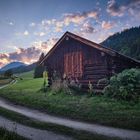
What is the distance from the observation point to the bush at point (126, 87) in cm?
1617

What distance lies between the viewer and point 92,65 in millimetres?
22672

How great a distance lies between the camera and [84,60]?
23.4 metres

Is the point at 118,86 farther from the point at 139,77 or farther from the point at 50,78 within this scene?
the point at 50,78

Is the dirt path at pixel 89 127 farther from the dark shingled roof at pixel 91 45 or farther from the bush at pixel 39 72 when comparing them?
the bush at pixel 39 72

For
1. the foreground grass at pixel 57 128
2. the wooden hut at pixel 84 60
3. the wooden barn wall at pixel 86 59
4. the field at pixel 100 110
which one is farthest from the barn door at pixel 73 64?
the foreground grass at pixel 57 128

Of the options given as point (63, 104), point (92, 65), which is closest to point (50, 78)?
point (92, 65)

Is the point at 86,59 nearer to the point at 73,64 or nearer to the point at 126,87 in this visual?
the point at 73,64

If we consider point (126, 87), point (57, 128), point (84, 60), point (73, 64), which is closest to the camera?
point (57, 128)

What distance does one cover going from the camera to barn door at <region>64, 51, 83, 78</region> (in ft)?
78.1

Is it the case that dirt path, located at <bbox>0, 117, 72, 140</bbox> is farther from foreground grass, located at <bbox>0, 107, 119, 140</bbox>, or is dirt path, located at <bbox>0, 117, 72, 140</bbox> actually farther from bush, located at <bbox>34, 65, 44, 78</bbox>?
bush, located at <bbox>34, 65, 44, 78</bbox>

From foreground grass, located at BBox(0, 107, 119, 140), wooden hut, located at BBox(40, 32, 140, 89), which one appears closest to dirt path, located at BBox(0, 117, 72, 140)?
foreground grass, located at BBox(0, 107, 119, 140)

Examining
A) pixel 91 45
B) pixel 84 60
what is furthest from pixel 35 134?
pixel 84 60

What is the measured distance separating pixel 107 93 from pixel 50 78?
450 inches

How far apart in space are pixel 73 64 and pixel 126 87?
355 inches
